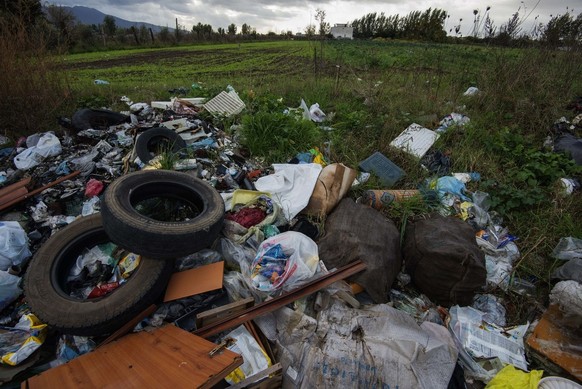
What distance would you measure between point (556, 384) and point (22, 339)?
3.27 metres

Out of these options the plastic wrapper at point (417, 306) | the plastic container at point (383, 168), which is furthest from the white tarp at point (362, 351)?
the plastic container at point (383, 168)

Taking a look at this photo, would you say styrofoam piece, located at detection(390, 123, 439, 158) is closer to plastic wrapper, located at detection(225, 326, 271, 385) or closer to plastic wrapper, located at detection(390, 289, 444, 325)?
plastic wrapper, located at detection(390, 289, 444, 325)

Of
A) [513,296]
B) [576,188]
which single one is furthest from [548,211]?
[513,296]

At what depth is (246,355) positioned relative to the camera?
183cm

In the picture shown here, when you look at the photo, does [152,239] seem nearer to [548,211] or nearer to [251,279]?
[251,279]

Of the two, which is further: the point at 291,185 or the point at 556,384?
the point at 291,185

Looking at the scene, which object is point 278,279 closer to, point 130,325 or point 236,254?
point 236,254

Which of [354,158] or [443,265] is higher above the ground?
[354,158]

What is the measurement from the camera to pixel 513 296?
251cm

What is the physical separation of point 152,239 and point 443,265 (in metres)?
2.12

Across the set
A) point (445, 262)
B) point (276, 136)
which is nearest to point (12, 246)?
point (276, 136)

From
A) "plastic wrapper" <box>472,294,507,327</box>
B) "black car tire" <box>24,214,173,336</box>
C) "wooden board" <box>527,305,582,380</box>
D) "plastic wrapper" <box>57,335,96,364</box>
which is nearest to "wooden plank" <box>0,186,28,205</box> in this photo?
"black car tire" <box>24,214,173,336</box>

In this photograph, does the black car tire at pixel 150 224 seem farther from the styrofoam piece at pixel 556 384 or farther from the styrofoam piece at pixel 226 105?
the styrofoam piece at pixel 226 105

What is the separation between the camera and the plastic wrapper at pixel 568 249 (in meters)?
2.57
